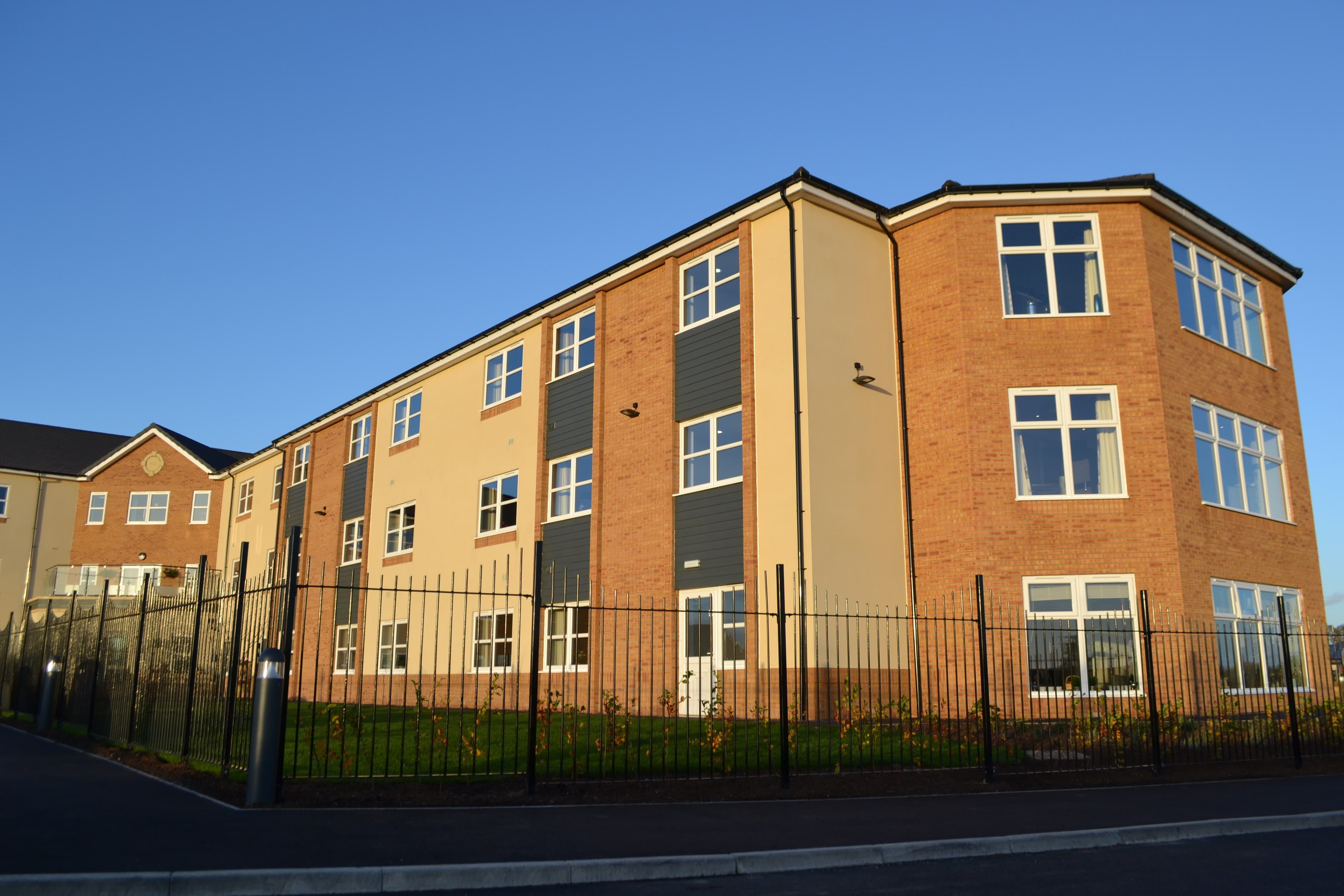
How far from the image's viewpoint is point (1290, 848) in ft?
26.9

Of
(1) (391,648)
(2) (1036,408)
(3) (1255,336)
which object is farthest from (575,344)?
(3) (1255,336)

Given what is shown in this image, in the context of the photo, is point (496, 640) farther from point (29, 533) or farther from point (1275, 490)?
point (29, 533)

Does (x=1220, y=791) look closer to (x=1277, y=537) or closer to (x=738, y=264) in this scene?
(x=1277, y=537)

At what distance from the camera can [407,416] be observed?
3109 cm

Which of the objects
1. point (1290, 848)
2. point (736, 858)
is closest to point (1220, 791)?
point (1290, 848)

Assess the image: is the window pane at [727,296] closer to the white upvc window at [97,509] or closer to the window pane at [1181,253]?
the window pane at [1181,253]

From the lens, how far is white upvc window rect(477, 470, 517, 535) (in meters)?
25.3

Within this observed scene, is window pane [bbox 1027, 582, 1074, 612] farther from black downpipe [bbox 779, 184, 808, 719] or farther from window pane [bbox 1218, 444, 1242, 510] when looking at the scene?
window pane [bbox 1218, 444, 1242, 510]

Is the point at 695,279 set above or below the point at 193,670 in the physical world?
above

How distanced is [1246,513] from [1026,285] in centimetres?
614

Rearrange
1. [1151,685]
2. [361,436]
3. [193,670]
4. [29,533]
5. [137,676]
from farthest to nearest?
[29,533] < [361,436] < [137,676] < [1151,685] < [193,670]

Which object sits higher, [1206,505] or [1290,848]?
[1206,505]

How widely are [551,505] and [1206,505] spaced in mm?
13470

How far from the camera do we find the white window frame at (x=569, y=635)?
21.4 meters
